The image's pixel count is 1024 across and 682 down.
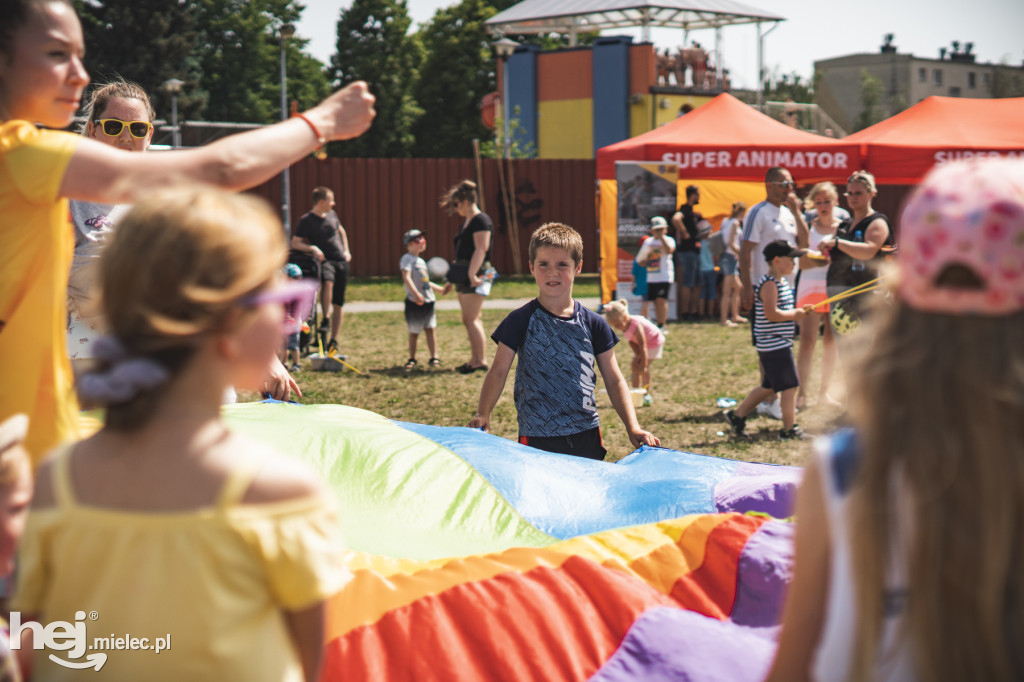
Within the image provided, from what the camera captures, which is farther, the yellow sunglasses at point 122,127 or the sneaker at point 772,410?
the sneaker at point 772,410

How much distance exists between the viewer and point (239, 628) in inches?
56.6

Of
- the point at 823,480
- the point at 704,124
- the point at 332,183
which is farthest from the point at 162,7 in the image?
the point at 823,480

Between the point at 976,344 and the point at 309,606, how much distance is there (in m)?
1.00

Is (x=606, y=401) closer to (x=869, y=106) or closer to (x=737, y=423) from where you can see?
(x=737, y=423)

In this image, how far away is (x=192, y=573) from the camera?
4.66ft

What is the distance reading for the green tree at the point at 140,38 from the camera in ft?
109

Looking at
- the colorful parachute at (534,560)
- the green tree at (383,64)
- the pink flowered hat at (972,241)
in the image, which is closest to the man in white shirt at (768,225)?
the colorful parachute at (534,560)

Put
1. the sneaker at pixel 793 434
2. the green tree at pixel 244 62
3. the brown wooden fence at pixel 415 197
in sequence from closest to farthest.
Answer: the sneaker at pixel 793 434 → the brown wooden fence at pixel 415 197 → the green tree at pixel 244 62

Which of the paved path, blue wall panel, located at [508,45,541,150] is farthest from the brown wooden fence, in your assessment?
blue wall panel, located at [508,45,541,150]

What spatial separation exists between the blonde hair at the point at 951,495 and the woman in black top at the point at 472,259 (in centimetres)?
822

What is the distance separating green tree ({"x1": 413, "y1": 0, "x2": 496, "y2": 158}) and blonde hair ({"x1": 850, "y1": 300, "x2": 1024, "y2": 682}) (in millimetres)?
44601

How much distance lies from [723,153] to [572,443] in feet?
30.5
